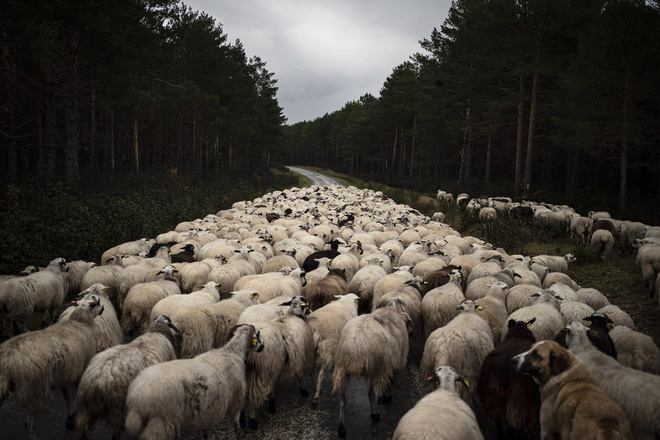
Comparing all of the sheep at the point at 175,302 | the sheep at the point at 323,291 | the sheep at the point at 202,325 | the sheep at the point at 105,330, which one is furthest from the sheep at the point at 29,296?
the sheep at the point at 323,291

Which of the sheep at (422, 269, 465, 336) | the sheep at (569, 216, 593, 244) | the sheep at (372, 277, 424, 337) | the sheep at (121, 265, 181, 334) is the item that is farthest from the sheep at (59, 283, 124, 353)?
the sheep at (569, 216, 593, 244)

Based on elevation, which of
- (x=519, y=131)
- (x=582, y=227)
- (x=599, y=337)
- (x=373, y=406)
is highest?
(x=519, y=131)

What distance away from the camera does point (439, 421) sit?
3756 millimetres

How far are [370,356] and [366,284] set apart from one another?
3917mm

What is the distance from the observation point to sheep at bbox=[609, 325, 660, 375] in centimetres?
570

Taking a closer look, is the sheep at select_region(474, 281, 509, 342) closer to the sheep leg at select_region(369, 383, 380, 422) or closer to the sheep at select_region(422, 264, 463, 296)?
the sheep at select_region(422, 264, 463, 296)

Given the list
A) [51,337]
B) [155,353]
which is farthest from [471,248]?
[51,337]

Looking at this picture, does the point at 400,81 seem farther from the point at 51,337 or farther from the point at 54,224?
the point at 51,337

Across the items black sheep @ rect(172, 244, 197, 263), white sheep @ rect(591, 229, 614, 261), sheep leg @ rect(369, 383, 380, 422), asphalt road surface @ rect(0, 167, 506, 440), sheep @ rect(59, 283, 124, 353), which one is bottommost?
asphalt road surface @ rect(0, 167, 506, 440)

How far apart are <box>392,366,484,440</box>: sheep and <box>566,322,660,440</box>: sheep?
6.63ft

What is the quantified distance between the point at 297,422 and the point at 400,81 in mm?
48420

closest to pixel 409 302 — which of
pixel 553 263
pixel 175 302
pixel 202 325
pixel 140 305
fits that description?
pixel 202 325

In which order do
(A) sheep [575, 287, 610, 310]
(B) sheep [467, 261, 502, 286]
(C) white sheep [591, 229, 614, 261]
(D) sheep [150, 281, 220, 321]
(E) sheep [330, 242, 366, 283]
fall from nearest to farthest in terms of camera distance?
(D) sheep [150, 281, 220, 321], (A) sheep [575, 287, 610, 310], (B) sheep [467, 261, 502, 286], (E) sheep [330, 242, 366, 283], (C) white sheep [591, 229, 614, 261]

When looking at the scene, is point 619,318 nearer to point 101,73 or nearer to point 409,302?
point 409,302
